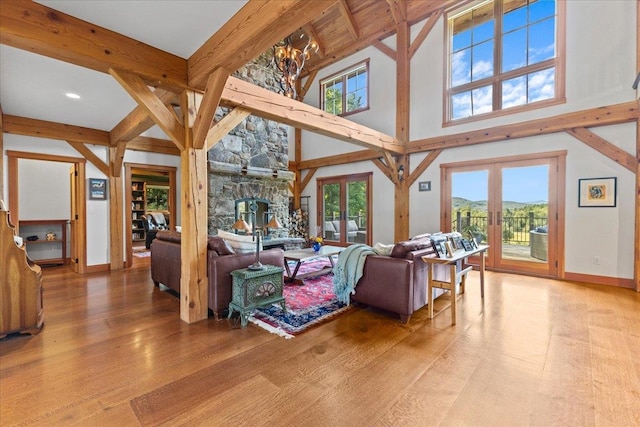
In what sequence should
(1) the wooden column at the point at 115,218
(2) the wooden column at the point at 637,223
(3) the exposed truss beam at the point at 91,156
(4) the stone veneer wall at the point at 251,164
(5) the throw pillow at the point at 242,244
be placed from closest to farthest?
(5) the throw pillow at the point at 242,244 → (2) the wooden column at the point at 637,223 → (3) the exposed truss beam at the point at 91,156 → (1) the wooden column at the point at 115,218 → (4) the stone veneer wall at the point at 251,164

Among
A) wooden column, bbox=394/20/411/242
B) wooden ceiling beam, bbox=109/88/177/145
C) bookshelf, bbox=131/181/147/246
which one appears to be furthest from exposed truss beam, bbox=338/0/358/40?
bookshelf, bbox=131/181/147/246

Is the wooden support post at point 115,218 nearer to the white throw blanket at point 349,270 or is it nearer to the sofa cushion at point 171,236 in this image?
the sofa cushion at point 171,236

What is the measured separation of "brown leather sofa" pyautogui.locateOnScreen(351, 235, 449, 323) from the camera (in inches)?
109

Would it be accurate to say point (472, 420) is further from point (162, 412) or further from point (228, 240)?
point (228, 240)

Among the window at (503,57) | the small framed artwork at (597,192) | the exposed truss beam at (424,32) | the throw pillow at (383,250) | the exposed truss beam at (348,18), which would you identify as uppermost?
the exposed truss beam at (348,18)

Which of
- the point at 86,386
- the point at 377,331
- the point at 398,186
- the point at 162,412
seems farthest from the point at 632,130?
the point at 86,386

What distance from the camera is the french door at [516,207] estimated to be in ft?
15.0

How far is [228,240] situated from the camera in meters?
3.30

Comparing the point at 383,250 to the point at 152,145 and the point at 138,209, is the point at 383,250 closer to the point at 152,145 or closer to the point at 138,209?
the point at 152,145

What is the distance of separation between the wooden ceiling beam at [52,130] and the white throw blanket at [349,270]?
4762 millimetres

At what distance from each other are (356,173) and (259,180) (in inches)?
96.5

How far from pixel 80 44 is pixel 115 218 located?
3.97m

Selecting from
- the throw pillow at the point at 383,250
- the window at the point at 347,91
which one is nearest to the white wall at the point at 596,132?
the window at the point at 347,91

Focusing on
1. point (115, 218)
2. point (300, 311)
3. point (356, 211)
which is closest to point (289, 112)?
point (300, 311)
